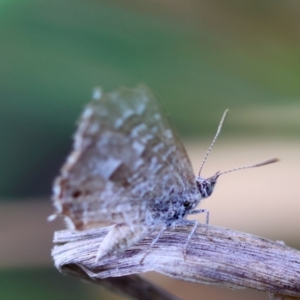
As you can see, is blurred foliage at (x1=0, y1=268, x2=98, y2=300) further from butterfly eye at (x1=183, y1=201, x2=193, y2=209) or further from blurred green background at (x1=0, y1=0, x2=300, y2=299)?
butterfly eye at (x1=183, y1=201, x2=193, y2=209)

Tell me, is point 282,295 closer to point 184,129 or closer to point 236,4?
point 184,129

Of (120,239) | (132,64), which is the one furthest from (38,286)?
(132,64)

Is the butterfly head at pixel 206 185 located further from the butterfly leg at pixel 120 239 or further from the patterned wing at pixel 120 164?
the butterfly leg at pixel 120 239

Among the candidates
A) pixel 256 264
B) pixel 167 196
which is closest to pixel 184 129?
pixel 167 196

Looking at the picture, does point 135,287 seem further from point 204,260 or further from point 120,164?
point 120,164

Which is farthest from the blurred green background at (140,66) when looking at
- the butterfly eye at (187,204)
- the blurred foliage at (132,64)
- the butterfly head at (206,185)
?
the butterfly eye at (187,204)
